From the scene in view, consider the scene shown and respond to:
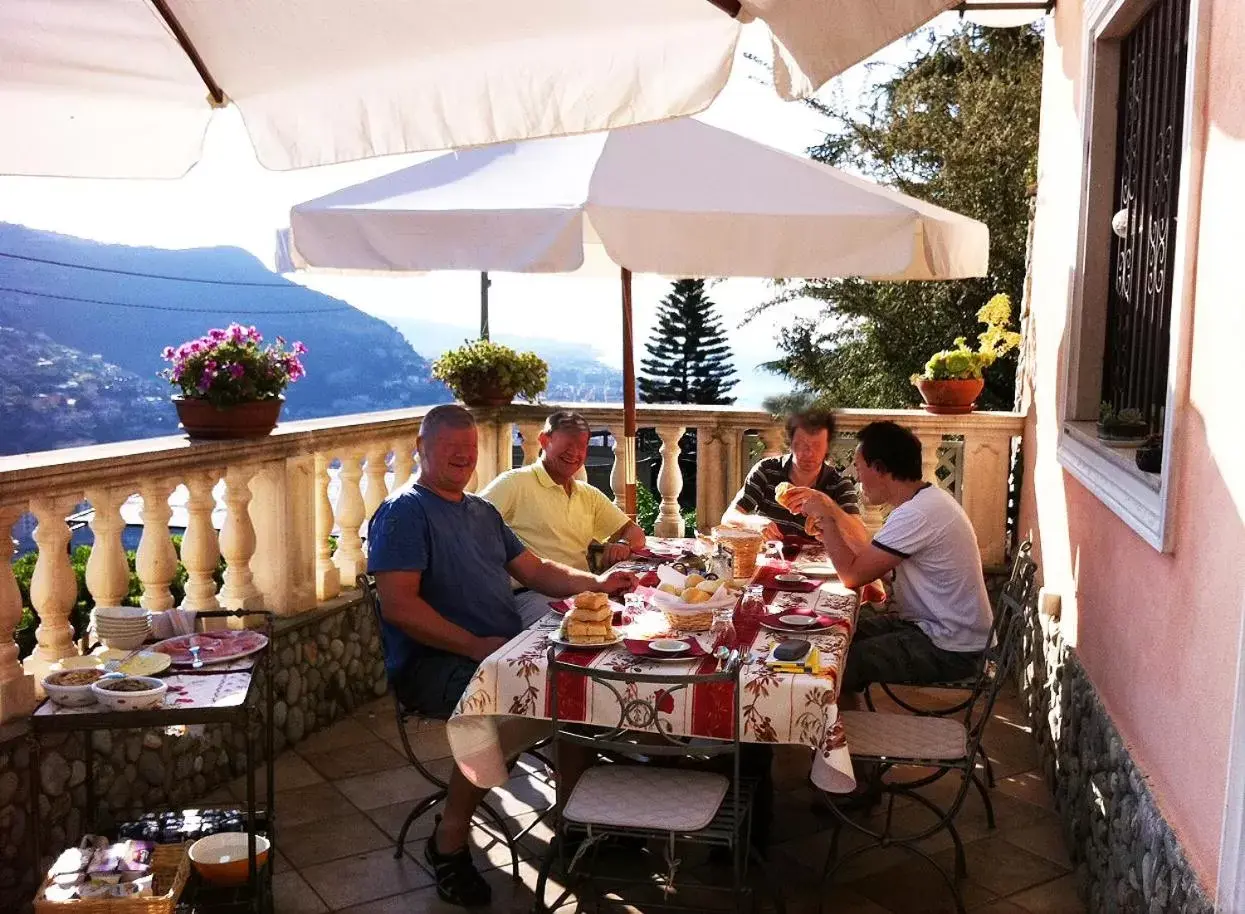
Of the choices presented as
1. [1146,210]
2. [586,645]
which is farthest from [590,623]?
[1146,210]

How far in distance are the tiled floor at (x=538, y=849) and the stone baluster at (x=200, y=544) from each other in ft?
2.43

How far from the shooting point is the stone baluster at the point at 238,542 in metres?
4.69

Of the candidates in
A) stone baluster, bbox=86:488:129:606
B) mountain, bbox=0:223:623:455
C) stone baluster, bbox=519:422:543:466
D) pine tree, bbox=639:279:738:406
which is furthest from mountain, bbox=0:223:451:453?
stone baluster, bbox=86:488:129:606

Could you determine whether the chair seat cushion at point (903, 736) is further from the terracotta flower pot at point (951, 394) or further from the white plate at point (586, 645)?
the terracotta flower pot at point (951, 394)

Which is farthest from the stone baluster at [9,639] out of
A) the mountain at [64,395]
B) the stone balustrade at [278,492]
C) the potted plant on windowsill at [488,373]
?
the mountain at [64,395]

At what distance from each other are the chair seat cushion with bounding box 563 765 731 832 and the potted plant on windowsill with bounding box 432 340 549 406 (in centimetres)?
347

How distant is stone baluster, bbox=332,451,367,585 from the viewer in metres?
5.47

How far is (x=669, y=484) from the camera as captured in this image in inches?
259

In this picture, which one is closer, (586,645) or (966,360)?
(586,645)

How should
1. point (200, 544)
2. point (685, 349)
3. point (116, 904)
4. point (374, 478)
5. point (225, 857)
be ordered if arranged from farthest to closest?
point (685, 349)
point (374, 478)
point (200, 544)
point (225, 857)
point (116, 904)

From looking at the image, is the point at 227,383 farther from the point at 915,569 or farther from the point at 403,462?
the point at 915,569

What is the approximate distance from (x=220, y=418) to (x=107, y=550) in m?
0.72

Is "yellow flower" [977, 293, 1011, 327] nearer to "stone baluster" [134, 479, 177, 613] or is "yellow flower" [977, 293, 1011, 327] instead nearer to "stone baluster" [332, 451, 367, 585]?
"stone baluster" [332, 451, 367, 585]

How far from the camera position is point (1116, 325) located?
15.0 ft
